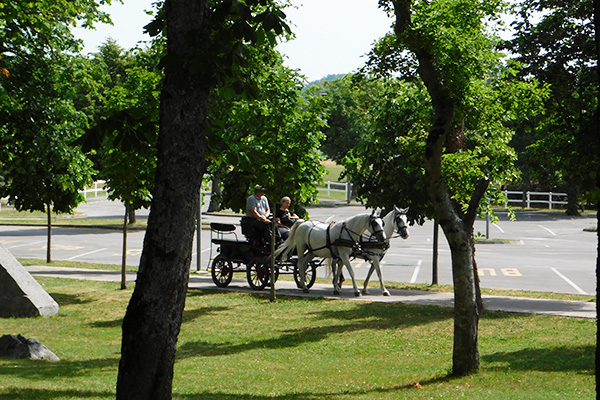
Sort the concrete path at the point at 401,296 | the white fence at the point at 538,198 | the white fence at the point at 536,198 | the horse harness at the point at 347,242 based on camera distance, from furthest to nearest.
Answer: the white fence at the point at 536,198 < the white fence at the point at 538,198 < the horse harness at the point at 347,242 < the concrete path at the point at 401,296

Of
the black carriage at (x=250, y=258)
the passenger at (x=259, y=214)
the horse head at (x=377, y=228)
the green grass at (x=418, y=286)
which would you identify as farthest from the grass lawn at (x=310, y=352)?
the green grass at (x=418, y=286)

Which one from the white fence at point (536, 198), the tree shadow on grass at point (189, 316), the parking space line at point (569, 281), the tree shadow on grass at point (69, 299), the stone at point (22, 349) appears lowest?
the tree shadow on grass at point (189, 316)

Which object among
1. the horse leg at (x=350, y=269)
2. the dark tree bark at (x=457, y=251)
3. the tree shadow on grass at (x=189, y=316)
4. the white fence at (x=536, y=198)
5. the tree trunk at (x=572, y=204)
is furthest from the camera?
the white fence at (x=536, y=198)

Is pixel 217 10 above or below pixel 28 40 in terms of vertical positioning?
below

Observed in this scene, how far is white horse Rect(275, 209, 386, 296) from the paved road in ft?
14.4

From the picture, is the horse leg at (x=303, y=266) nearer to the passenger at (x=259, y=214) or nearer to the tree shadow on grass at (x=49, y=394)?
the passenger at (x=259, y=214)

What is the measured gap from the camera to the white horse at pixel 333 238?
19672 millimetres

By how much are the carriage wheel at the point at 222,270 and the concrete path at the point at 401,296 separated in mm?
185

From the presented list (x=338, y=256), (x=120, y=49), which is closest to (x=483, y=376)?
(x=338, y=256)

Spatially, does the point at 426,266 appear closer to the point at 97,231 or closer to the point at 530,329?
the point at 530,329

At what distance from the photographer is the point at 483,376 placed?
10.8 m

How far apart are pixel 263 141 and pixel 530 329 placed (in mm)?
7518

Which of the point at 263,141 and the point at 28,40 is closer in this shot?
the point at 28,40

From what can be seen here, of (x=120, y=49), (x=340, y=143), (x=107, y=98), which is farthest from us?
(x=340, y=143)
